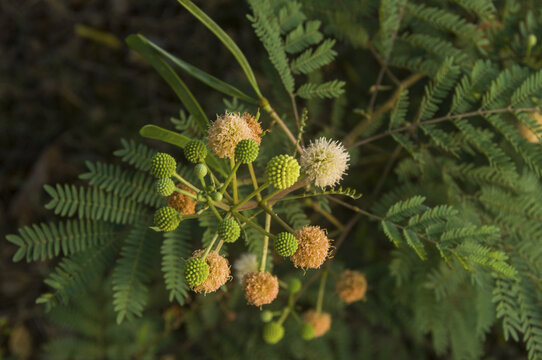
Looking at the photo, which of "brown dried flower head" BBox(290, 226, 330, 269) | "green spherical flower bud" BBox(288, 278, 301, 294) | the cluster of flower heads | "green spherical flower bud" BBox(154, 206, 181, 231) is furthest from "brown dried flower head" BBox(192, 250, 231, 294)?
"green spherical flower bud" BBox(288, 278, 301, 294)

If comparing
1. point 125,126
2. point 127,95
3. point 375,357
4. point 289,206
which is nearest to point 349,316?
point 375,357

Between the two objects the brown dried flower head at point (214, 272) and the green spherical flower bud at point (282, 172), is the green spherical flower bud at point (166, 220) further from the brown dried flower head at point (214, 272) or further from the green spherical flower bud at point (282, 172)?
the green spherical flower bud at point (282, 172)

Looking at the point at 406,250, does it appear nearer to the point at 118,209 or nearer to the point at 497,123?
the point at 497,123

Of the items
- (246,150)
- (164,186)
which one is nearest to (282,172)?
(246,150)

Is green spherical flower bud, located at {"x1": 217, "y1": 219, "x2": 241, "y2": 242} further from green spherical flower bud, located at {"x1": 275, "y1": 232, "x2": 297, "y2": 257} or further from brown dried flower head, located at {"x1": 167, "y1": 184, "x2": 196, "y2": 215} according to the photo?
brown dried flower head, located at {"x1": 167, "y1": 184, "x2": 196, "y2": 215}

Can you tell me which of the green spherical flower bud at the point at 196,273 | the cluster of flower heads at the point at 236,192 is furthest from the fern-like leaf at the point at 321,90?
the green spherical flower bud at the point at 196,273

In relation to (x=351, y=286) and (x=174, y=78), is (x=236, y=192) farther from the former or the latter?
(x=351, y=286)
